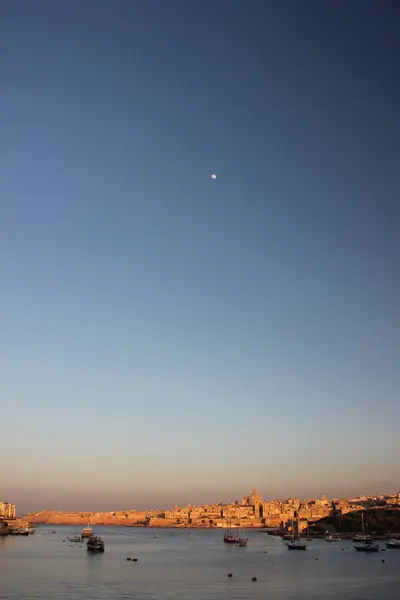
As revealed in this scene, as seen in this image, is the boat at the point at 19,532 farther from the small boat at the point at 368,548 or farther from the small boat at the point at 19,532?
the small boat at the point at 368,548

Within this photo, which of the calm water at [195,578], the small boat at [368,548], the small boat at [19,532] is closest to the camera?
the calm water at [195,578]

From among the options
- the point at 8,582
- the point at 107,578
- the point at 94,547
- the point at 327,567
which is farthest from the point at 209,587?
the point at 94,547

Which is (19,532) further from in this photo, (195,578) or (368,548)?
(195,578)

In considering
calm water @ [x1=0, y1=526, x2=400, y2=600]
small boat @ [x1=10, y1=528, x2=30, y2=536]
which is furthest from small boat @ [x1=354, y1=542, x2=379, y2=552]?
small boat @ [x1=10, y1=528, x2=30, y2=536]

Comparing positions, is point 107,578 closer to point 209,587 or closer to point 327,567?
point 209,587

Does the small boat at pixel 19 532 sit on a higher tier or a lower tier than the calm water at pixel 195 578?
lower

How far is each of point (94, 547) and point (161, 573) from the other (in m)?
30.7

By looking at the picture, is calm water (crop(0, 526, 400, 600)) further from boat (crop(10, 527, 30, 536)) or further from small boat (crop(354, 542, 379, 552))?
boat (crop(10, 527, 30, 536))

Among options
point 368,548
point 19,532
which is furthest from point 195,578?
point 19,532

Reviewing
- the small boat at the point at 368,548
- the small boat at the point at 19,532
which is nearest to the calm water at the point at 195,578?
the small boat at the point at 368,548

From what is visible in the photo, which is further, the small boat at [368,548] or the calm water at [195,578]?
the small boat at [368,548]

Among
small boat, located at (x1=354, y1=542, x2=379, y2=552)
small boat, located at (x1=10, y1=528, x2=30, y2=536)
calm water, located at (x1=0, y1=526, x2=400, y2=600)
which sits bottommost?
small boat, located at (x1=10, y1=528, x2=30, y2=536)

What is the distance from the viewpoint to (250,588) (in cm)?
5028

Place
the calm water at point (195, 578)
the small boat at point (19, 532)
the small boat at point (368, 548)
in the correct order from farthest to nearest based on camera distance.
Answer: the small boat at point (19, 532) → the small boat at point (368, 548) → the calm water at point (195, 578)
